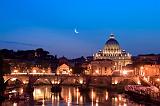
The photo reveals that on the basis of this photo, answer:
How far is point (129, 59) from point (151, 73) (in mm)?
29924

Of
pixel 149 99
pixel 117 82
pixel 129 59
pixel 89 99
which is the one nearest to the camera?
pixel 149 99

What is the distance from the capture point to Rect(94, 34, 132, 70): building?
79688mm

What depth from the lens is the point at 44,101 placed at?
3647 centimetres

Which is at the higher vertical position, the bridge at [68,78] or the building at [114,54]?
the building at [114,54]

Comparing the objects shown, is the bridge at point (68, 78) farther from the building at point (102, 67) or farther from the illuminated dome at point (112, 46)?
the illuminated dome at point (112, 46)

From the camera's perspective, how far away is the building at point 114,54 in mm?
79688

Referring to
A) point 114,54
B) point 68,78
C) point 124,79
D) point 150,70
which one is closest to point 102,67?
point 114,54

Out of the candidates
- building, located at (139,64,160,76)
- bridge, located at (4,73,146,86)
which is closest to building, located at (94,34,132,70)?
building, located at (139,64,160,76)

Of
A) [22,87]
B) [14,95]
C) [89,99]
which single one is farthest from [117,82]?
[14,95]

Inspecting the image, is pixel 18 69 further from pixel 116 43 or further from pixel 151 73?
pixel 116 43

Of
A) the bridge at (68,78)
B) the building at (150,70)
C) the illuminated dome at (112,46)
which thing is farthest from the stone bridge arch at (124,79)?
the illuminated dome at (112,46)

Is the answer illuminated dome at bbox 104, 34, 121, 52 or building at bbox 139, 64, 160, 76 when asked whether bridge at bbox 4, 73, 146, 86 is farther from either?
illuminated dome at bbox 104, 34, 121, 52

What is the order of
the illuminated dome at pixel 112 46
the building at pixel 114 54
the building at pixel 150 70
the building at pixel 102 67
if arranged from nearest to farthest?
the building at pixel 150 70 → the building at pixel 102 67 → the building at pixel 114 54 → the illuminated dome at pixel 112 46

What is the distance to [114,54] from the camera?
81.4m
